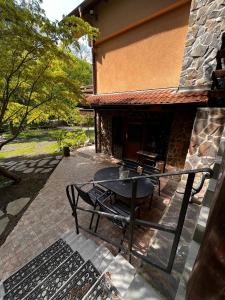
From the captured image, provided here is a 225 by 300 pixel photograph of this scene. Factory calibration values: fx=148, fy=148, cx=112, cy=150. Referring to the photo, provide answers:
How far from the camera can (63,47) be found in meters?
4.57

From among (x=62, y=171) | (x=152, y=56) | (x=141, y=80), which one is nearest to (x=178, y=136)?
(x=141, y=80)

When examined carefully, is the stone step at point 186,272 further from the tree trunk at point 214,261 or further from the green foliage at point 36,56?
the green foliage at point 36,56

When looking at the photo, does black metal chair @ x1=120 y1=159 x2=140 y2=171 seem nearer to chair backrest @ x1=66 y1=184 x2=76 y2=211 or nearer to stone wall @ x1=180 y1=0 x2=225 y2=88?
chair backrest @ x1=66 y1=184 x2=76 y2=211

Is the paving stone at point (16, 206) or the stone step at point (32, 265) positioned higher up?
the stone step at point (32, 265)

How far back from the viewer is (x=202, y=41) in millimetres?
4555

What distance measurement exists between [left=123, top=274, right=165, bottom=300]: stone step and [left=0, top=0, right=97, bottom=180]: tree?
17.8 ft

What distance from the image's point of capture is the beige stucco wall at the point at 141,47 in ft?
17.1

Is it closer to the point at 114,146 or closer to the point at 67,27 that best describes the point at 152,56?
the point at 67,27

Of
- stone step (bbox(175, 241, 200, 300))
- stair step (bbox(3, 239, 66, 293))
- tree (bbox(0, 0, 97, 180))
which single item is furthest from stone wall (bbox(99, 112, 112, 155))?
stone step (bbox(175, 241, 200, 300))

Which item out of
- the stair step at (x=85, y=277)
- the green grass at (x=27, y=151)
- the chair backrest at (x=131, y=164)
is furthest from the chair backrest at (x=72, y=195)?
the green grass at (x=27, y=151)

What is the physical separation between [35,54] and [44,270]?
18.1ft

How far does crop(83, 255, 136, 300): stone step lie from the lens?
1866 mm

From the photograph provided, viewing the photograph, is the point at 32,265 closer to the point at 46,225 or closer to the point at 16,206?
the point at 46,225

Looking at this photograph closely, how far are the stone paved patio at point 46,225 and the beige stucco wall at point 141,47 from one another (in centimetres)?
438
